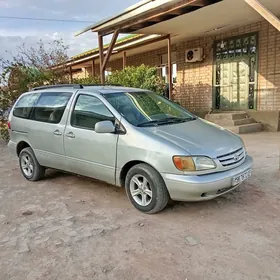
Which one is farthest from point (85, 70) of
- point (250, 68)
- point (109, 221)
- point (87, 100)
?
point (109, 221)

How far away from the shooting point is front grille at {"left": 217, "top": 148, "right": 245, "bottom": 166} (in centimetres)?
374

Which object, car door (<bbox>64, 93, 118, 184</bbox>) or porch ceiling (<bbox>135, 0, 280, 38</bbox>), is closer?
car door (<bbox>64, 93, 118, 184</bbox>)

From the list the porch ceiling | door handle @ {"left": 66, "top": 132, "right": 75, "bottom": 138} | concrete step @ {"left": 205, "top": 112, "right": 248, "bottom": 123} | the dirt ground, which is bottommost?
the dirt ground

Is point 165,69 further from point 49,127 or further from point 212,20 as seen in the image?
point 49,127

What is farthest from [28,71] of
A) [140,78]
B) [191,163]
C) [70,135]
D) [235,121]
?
[191,163]

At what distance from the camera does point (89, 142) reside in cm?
448

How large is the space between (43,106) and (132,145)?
2.22 metres

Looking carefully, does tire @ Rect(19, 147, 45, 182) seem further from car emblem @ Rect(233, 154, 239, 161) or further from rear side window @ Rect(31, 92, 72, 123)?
car emblem @ Rect(233, 154, 239, 161)

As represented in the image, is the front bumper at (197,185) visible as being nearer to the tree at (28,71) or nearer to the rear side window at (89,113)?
the rear side window at (89,113)

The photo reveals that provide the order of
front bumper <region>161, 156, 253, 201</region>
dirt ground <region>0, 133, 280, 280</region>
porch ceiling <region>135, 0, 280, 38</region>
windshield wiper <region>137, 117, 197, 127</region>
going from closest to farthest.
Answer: dirt ground <region>0, 133, 280, 280</region>, front bumper <region>161, 156, 253, 201</region>, windshield wiper <region>137, 117, 197, 127</region>, porch ceiling <region>135, 0, 280, 38</region>

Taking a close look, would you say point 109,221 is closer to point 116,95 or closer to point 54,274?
point 54,274

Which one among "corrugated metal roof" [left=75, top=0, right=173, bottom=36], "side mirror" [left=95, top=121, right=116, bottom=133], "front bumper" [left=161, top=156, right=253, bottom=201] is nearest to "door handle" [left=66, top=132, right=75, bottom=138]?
"side mirror" [left=95, top=121, right=116, bottom=133]

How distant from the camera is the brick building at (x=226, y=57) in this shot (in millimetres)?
8828

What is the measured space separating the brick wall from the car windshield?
6.01 meters
